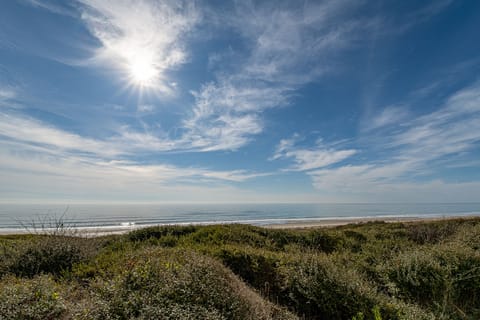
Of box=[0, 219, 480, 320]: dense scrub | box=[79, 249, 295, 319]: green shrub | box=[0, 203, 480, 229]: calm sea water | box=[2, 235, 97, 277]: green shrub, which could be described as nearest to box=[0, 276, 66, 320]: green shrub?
box=[0, 219, 480, 320]: dense scrub

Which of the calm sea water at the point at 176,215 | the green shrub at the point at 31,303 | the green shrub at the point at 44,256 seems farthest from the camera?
the calm sea water at the point at 176,215

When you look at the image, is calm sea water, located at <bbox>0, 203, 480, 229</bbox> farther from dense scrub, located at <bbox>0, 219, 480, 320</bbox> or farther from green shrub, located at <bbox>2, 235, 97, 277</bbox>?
dense scrub, located at <bbox>0, 219, 480, 320</bbox>

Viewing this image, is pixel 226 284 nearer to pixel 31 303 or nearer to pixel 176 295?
pixel 176 295

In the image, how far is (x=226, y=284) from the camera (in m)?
4.89

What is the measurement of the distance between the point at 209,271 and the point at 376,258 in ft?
21.9

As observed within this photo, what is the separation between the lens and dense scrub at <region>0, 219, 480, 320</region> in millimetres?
3875

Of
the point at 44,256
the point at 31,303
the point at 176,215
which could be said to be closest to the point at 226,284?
the point at 31,303

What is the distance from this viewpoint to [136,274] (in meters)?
4.32

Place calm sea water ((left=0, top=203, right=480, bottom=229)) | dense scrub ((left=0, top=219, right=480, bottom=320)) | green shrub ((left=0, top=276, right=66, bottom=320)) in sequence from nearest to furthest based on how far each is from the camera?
green shrub ((left=0, top=276, right=66, bottom=320)), dense scrub ((left=0, top=219, right=480, bottom=320)), calm sea water ((left=0, top=203, right=480, bottom=229))

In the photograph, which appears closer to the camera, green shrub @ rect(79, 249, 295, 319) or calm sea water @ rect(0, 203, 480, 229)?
green shrub @ rect(79, 249, 295, 319)

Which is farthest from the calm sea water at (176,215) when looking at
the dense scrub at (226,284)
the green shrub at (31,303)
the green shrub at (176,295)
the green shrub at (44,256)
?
the green shrub at (176,295)

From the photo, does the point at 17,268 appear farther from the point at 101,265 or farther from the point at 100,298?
the point at 100,298

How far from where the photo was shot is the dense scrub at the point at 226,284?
12.7ft

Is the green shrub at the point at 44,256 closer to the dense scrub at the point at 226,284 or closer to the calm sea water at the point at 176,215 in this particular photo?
the dense scrub at the point at 226,284
